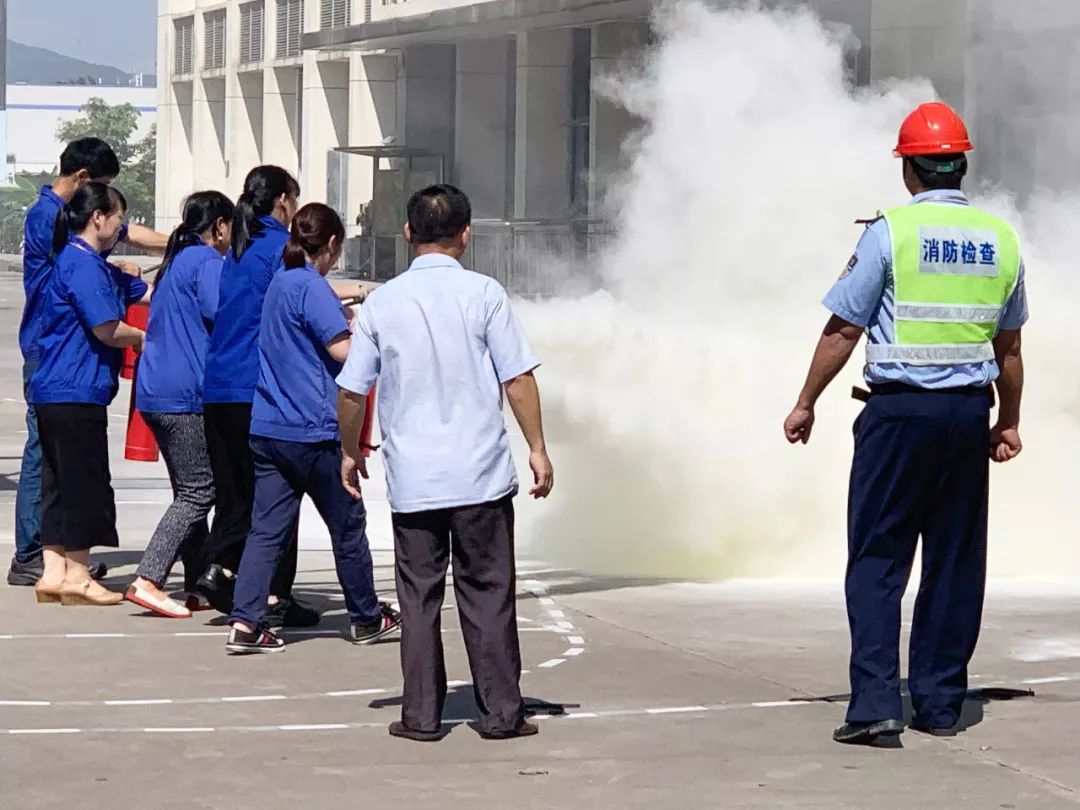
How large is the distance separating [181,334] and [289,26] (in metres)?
50.1

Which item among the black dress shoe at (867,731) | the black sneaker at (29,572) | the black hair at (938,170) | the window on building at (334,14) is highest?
the window on building at (334,14)

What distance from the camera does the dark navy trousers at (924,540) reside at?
6.31 metres

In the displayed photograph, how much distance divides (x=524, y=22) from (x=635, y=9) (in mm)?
5465

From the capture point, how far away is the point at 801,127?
1552cm

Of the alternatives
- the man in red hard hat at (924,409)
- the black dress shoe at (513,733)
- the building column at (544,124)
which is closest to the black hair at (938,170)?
the man in red hard hat at (924,409)

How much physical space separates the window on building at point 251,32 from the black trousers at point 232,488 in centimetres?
5276

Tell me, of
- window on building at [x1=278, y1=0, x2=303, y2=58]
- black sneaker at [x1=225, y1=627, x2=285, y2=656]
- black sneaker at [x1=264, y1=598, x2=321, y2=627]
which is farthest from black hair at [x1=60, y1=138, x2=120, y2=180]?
window on building at [x1=278, y1=0, x2=303, y2=58]

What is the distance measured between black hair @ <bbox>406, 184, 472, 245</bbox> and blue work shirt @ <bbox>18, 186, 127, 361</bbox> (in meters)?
2.81

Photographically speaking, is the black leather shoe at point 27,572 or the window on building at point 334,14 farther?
the window on building at point 334,14

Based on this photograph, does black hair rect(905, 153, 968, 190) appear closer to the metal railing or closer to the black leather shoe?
the black leather shoe

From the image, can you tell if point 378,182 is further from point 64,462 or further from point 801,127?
point 64,462

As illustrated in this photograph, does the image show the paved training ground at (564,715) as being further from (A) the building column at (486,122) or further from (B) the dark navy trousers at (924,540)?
(A) the building column at (486,122)

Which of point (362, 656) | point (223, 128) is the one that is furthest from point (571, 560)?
point (223, 128)

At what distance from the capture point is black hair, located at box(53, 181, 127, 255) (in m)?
8.77
